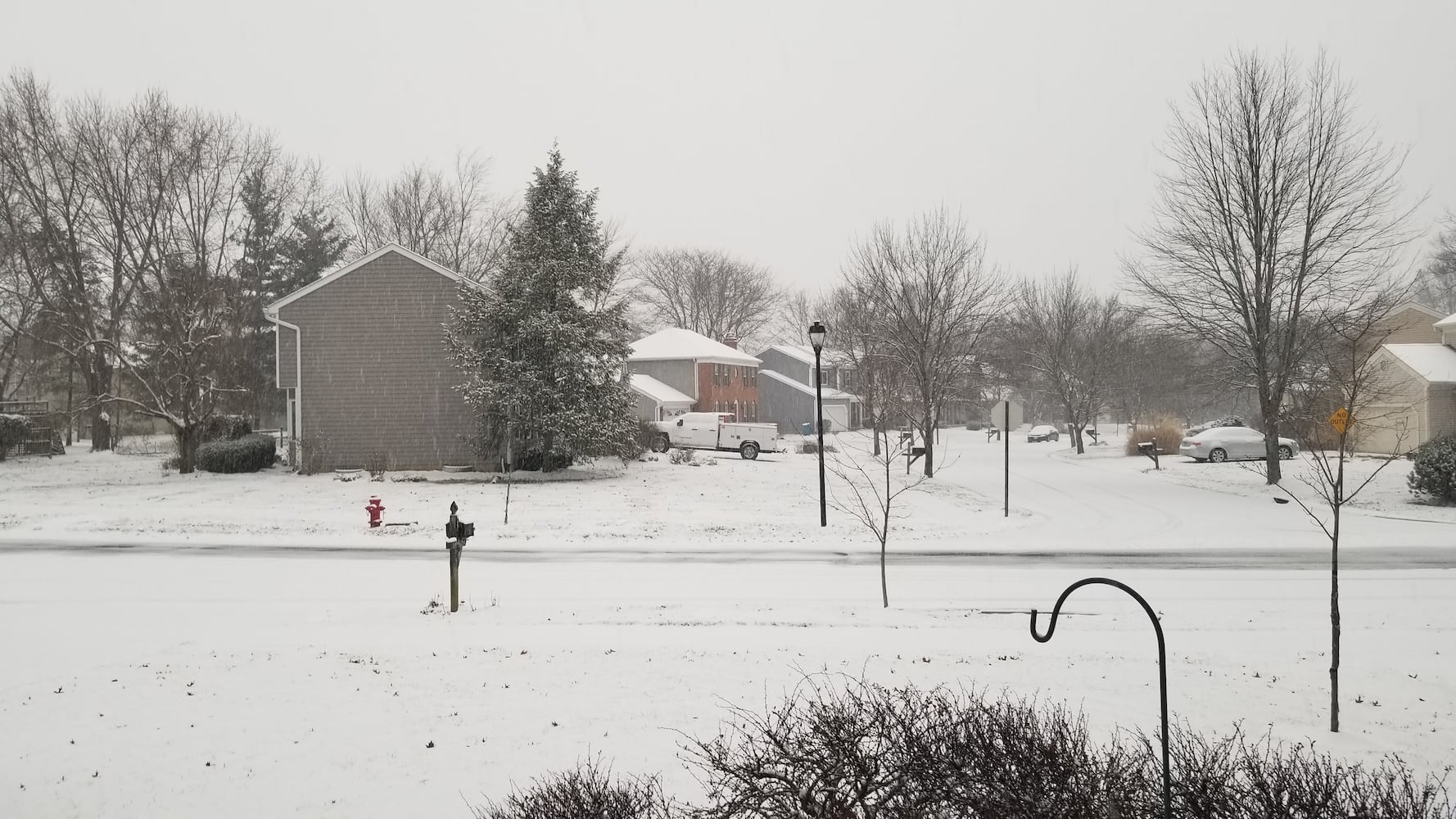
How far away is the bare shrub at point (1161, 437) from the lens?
139 feet

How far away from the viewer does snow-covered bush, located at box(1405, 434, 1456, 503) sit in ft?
70.4

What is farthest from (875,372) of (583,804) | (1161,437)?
(583,804)

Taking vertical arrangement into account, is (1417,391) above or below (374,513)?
above

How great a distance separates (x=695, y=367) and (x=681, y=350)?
1.60m

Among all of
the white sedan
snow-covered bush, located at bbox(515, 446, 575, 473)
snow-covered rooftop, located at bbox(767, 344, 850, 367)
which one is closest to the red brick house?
snow-covered rooftop, located at bbox(767, 344, 850, 367)

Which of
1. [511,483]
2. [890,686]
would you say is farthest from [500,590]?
[511,483]

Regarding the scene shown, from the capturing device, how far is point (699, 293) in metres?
85.3

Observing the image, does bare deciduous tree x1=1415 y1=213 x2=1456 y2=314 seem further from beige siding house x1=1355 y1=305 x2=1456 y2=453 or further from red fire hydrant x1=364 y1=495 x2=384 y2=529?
red fire hydrant x1=364 y1=495 x2=384 y2=529

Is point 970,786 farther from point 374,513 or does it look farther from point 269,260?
point 269,260

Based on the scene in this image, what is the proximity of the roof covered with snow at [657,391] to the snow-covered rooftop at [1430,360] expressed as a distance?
108 ft

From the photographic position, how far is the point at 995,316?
1441 inches

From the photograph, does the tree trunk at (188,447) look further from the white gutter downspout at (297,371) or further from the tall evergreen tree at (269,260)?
the tall evergreen tree at (269,260)

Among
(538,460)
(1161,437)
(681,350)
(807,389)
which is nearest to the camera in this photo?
(538,460)

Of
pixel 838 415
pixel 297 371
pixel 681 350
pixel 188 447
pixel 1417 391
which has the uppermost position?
pixel 681 350
